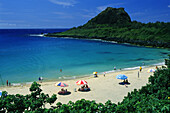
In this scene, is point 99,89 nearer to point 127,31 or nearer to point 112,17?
point 127,31

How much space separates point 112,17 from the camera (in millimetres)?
149000

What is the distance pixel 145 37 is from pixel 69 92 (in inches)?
2681

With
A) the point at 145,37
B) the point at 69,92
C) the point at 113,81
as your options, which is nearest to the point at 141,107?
the point at 69,92

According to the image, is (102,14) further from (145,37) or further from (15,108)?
(15,108)

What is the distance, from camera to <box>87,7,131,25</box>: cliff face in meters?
148

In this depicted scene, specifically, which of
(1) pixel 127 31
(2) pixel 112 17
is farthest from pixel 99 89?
(2) pixel 112 17

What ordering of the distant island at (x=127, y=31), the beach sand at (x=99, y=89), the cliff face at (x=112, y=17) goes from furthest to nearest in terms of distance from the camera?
the cliff face at (x=112, y=17) → the distant island at (x=127, y=31) → the beach sand at (x=99, y=89)

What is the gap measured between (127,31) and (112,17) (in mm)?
58506

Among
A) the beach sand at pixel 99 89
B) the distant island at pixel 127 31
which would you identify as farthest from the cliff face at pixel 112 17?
the beach sand at pixel 99 89

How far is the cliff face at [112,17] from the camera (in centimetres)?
14750

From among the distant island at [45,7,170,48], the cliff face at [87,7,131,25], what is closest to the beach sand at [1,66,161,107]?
the distant island at [45,7,170,48]

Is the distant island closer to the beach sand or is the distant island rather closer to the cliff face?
the cliff face

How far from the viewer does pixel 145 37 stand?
7756 centimetres

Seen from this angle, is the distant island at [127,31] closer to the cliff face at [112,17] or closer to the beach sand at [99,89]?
the cliff face at [112,17]
